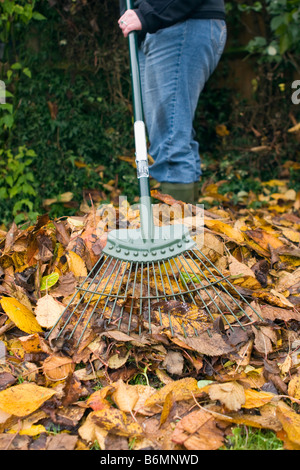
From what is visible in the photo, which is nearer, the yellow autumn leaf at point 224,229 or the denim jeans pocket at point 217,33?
the yellow autumn leaf at point 224,229

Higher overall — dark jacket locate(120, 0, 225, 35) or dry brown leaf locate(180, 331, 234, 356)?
dark jacket locate(120, 0, 225, 35)

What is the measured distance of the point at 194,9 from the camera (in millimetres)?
1909

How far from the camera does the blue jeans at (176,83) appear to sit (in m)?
1.96

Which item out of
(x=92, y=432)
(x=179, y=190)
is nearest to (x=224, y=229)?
(x=179, y=190)

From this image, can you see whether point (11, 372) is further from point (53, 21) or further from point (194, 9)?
point (53, 21)

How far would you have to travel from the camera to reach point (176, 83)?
1984mm

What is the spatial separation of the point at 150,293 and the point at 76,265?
1.03 feet

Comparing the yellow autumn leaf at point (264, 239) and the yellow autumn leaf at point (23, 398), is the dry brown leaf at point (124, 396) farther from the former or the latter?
the yellow autumn leaf at point (264, 239)

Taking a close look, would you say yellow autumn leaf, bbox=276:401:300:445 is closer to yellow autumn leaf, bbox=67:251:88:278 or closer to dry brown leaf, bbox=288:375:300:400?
dry brown leaf, bbox=288:375:300:400

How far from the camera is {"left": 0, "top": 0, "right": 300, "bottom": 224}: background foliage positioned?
2.61m

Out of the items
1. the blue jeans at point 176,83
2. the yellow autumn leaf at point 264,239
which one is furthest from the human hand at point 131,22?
the yellow autumn leaf at point 264,239

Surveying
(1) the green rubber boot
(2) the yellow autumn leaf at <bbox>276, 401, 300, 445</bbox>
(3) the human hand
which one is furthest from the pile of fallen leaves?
(3) the human hand

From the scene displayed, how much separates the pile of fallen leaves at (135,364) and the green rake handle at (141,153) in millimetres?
180

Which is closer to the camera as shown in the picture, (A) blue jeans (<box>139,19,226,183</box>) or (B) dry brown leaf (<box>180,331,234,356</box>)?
(B) dry brown leaf (<box>180,331,234,356</box>)
